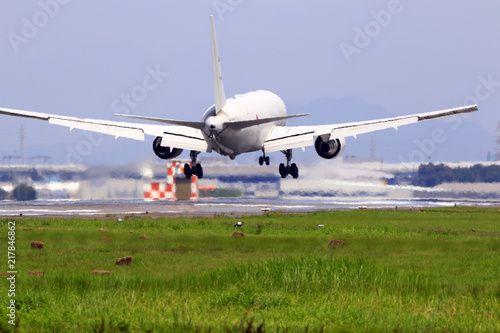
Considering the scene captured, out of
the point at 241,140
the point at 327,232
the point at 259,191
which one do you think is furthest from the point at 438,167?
the point at 327,232

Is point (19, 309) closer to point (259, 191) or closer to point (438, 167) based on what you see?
point (259, 191)

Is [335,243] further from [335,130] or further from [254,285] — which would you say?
[335,130]

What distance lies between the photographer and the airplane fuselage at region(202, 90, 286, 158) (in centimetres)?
5394

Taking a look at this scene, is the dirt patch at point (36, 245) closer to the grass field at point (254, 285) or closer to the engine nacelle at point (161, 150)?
the grass field at point (254, 285)

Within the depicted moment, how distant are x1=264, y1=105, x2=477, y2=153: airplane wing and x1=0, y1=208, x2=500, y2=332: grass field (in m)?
20.0

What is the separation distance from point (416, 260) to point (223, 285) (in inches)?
380

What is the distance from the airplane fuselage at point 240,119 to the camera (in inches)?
2124

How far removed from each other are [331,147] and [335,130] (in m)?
1.54

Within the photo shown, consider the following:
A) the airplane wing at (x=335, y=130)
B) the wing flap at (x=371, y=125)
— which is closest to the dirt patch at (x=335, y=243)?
the airplane wing at (x=335, y=130)

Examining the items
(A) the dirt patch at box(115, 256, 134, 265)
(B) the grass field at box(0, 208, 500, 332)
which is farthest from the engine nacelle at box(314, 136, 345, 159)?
(A) the dirt patch at box(115, 256, 134, 265)

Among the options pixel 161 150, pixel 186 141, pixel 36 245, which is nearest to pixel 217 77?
pixel 186 141

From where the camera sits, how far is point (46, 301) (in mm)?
16234

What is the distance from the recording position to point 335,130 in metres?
58.4

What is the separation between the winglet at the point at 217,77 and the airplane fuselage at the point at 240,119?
0.46m
